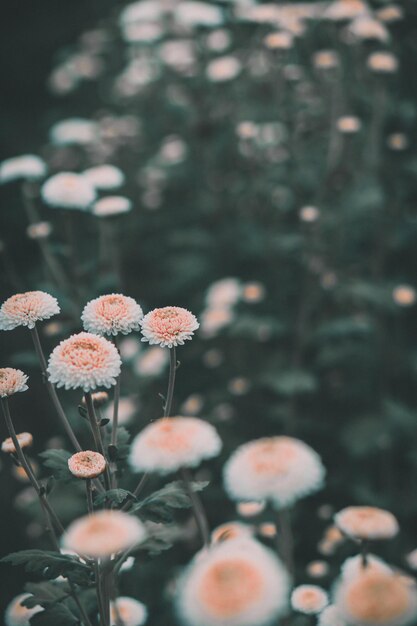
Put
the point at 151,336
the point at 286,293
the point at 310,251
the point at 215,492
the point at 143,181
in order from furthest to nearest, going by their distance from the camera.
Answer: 1. the point at 143,181
2. the point at 286,293
3. the point at 310,251
4. the point at 215,492
5. the point at 151,336

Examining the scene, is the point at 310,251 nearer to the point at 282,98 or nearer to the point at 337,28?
the point at 282,98

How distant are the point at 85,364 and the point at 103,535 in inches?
13.7

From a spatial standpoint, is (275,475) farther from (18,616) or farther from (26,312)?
(18,616)

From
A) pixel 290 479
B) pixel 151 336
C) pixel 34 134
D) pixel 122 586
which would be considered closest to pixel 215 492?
pixel 122 586

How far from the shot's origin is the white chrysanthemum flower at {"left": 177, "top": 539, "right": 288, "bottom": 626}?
0.73 m

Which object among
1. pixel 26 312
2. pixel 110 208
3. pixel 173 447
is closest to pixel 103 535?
pixel 173 447

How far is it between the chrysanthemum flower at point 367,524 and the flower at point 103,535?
425 mm

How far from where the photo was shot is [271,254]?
312cm

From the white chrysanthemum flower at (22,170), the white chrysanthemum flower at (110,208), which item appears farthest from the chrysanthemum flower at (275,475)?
the white chrysanthemum flower at (22,170)

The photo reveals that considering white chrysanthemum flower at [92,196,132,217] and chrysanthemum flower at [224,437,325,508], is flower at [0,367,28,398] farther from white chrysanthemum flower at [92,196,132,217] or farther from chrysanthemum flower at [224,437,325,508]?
white chrysanthemum flower at [92,196,132,217]

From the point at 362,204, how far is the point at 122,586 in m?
1.90

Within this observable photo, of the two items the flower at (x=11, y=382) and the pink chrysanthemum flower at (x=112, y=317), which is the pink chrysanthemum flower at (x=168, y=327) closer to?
the pink chrysanthemum flower at (x=112, y=317)

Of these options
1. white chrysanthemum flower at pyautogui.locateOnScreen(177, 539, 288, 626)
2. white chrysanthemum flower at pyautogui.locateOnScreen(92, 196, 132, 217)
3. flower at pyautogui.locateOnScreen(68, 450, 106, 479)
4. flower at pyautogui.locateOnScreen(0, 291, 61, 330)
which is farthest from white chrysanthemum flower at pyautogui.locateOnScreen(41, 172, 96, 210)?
white chrysanthemum flower at pyautogui.locateOnScreen(177, 539, 288, 626)

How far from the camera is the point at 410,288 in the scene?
292 centimetres
